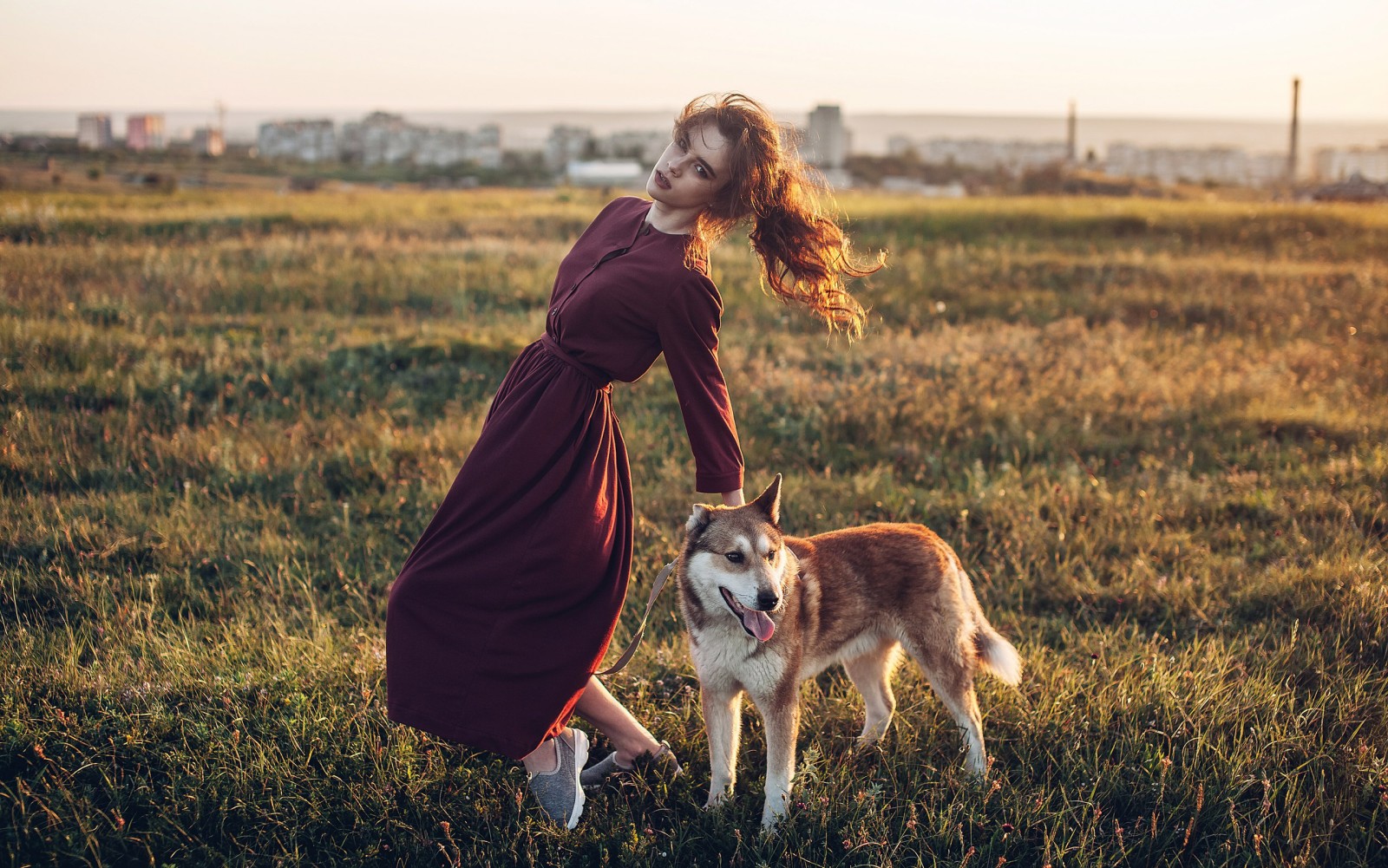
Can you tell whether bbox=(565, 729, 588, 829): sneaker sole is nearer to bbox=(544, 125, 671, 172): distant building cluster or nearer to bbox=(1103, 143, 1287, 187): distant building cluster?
bbox=(544, 125, 671, 172): distant building cluster

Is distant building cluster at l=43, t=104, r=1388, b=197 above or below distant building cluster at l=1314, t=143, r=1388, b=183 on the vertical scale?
above

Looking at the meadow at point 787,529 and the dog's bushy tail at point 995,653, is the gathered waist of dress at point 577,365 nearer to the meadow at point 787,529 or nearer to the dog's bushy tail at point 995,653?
the meadow at point 787,529

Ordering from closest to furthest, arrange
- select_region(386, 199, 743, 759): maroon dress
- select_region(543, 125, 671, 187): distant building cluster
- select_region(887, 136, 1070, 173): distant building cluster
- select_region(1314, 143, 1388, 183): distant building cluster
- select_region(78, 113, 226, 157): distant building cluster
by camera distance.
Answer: select_region(386, 199, 743, 759): maroon dress
select_region(78, 113, 226, 157): distant building cluster
select_region(1314, 143, 1388, 183): distant building cluster
select_region(543, 125, 671, 187): distant building cluster
select_region(887, 136, 1070, 173): distant building cluster

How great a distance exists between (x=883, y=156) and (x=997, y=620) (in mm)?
82932

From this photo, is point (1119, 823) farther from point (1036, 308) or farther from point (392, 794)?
point (1036, 308)

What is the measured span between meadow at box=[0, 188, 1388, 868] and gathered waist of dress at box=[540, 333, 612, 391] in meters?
1.63

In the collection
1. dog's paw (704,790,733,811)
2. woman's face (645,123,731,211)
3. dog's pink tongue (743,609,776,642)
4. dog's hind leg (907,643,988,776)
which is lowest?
dog's paw (704,790,733,811)

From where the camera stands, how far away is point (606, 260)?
3416 mm

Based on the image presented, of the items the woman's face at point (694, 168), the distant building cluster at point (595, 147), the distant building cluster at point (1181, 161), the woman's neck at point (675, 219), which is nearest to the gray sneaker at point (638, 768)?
the woman's neck at point (675, 219)

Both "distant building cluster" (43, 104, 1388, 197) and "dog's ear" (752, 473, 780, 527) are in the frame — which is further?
"distant building cluster" (43, 104, 1388, 197)

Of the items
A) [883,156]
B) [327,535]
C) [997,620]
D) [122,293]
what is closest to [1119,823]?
[997,620]

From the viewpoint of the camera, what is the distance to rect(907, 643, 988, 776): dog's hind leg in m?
3.78

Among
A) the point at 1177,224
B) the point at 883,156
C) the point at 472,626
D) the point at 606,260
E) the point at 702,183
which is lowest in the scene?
the point at 472,626

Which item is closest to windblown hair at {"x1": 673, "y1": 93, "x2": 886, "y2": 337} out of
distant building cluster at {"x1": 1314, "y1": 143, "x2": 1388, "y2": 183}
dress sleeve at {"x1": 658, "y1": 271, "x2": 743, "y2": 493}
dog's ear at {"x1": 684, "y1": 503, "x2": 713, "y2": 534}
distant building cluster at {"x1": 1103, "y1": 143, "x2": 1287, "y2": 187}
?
dress sleeve at {"x1": 658, "y1": 271, "x2": 743, "y2": 493}
